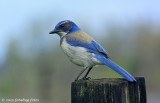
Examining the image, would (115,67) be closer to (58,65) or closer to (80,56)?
(80,56)

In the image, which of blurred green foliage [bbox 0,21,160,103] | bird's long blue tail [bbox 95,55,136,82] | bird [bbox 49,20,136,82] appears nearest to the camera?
bird's long blue tail [bbox 95,55,136,82]

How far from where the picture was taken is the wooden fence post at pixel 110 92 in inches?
177

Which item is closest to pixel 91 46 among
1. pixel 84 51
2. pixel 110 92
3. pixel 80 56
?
pixel 84 51

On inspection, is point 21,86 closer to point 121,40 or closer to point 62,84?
point 62,84

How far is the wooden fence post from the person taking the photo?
14.7 feet

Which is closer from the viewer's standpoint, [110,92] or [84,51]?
[110,92]

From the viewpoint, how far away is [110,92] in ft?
14.8

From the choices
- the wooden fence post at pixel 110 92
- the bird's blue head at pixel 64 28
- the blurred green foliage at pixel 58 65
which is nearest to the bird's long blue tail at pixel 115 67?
the wooden fence post at pixel 110 92

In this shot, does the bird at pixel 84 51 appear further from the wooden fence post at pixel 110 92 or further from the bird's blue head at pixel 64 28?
the wooden fence post at pixel 110 92

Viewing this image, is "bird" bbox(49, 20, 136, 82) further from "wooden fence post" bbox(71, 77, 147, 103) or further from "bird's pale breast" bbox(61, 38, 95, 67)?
"wooden fence post" bbox(71, 77, 147, 103)

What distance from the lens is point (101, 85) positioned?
4.60 metres

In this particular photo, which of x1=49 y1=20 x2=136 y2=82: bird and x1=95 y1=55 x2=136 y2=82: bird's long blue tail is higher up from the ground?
x1=49 y1=20 x2=136 y2=82: bird

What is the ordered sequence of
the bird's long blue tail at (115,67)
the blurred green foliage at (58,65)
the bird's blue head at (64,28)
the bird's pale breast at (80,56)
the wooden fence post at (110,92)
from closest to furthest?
1. the wooden fence post at (110,92)
2. the bird's long blue tail at (115,67)
3. the bird's pale breast at (80,56)
4. the bird's blue head at (64,28)
5. the blurred green foliage at (58,65)

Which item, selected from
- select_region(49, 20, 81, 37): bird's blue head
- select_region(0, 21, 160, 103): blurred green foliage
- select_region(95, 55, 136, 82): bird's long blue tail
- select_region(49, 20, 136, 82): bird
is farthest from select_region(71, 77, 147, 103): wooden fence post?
select_region(0, 21, 160, 103): blurred green foliage
